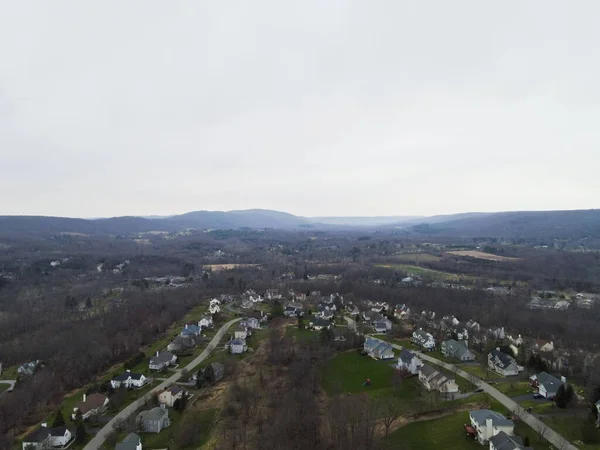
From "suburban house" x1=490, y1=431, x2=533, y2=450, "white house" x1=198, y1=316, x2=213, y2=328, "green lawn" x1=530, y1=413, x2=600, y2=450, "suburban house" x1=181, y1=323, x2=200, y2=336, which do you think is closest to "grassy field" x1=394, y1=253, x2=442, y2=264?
"white house" x1=198, y1=316, x2=213, y2=328

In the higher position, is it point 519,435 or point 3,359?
point 519,435

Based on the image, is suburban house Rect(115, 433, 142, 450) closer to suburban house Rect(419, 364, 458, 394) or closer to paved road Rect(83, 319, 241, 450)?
paved road Rect(83, 319, 241, 450)

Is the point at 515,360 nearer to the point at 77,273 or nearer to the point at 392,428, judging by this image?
the point at 392,428

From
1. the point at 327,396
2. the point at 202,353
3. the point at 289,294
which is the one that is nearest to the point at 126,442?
the point at 327,396

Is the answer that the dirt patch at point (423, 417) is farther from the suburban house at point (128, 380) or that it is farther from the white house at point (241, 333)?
the white house at point (241, 333)

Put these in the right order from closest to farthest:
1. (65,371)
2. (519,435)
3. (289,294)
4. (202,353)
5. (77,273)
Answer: (519,435) → (65,371) → (202,353) → (289,294) → (77,273)
